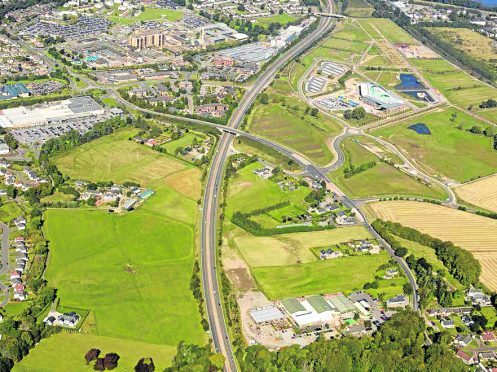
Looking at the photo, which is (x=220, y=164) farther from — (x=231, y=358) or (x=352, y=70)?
(x=352, y=70)

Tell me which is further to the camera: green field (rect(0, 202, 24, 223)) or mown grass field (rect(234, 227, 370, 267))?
green field (rect(0, 202, 24, 223))

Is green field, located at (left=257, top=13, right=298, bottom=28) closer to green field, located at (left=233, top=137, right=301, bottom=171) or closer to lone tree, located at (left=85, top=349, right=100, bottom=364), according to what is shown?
green field, located at (left=233, top=137, right=301, bottom=171)

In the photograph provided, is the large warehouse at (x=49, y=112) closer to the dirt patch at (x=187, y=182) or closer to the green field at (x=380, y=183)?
the dirt patch at (x=187, y=182)

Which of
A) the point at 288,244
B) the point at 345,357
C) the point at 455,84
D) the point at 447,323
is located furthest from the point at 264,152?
the point at 455,84

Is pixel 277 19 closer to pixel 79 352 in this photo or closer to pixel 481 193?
pixel 481 193

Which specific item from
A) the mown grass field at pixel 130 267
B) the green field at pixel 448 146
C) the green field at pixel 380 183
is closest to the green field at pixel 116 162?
the mown grass field at pixel 130 267

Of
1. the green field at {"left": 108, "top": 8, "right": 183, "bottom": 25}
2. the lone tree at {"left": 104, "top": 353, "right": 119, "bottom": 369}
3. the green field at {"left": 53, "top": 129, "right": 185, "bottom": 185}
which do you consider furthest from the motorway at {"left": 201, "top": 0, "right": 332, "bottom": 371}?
the green field at {"left": 108, "top": 8, "right": 183, "bottom": 25}
